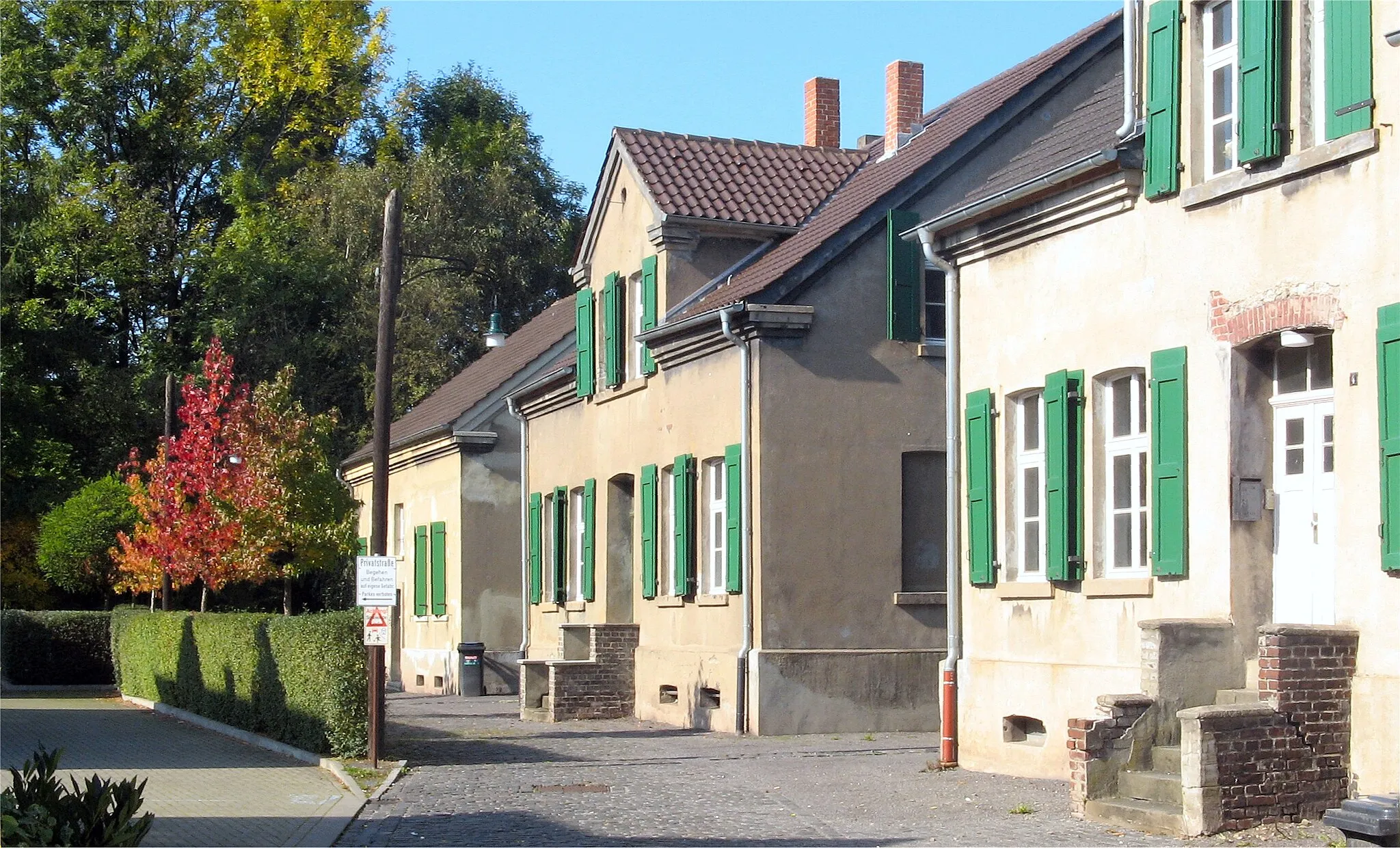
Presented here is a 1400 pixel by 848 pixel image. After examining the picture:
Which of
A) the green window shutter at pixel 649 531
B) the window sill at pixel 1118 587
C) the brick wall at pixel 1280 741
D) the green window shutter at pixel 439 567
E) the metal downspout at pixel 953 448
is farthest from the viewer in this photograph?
the green window shutter at pixel 439 567

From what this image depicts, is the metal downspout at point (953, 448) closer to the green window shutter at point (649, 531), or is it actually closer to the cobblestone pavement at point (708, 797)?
the cobblestone pavement at point (708, 797)

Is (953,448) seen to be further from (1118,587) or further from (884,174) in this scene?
(884,174)

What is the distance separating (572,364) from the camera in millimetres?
26672

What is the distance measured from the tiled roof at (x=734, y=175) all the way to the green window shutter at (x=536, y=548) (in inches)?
289

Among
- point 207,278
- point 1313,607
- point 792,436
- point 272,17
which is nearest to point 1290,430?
point 1313,607

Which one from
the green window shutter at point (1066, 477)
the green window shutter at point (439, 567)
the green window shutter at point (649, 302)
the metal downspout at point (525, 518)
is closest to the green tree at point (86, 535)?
the green window shutter at point (439, 567)

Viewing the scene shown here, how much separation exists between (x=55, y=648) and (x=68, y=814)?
29137 millimetres

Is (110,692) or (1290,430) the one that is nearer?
(1290,430)

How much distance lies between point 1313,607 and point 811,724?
887 centimetres

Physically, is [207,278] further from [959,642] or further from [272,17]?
[959,642]

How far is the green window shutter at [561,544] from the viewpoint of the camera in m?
27.6

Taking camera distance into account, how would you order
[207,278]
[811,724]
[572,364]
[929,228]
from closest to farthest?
[929,228] → [811,724] → [572,364] → [207,278]

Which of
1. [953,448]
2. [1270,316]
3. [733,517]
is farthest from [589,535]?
[1270,316]

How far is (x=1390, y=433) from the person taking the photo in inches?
440
